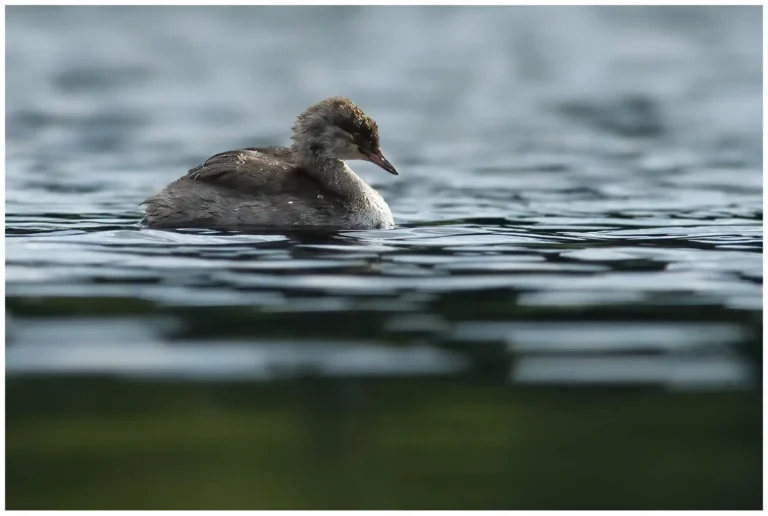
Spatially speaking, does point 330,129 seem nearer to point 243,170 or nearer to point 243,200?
point 243,170

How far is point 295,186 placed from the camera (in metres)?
11.5

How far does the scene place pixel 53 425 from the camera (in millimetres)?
6000

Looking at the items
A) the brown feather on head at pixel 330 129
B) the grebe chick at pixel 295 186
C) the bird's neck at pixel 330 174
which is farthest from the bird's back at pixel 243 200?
the brown feather on head at pixel 330 129

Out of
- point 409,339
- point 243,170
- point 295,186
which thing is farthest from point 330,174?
point 409,339

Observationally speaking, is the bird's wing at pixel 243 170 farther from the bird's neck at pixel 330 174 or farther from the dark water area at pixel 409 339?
the dark water area at pixel 409 339

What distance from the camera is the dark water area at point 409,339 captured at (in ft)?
18.3

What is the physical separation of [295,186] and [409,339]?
4.35 metres

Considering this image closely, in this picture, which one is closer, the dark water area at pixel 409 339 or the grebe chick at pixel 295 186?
the dark water area at pixel 409 339

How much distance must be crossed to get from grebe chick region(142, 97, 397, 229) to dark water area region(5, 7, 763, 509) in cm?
32

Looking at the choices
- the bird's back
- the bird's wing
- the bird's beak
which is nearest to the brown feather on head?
the bird's beak

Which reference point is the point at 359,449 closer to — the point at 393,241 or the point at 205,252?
the point at 205,252

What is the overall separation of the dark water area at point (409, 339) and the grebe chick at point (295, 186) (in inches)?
12.5

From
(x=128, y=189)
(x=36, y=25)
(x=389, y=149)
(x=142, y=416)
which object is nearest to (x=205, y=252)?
(x=142, y=416)

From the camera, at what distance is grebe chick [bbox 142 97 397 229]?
1134 cm
